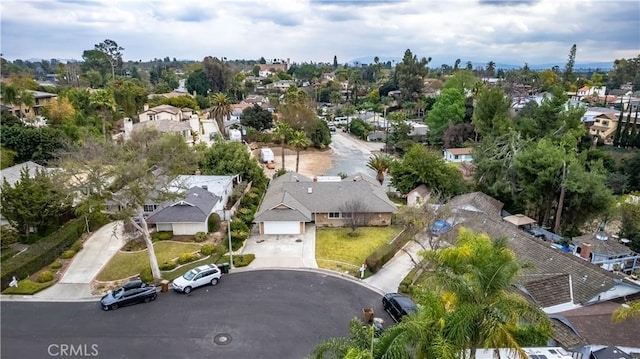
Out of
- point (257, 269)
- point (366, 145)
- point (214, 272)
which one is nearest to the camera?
point (214, 272)

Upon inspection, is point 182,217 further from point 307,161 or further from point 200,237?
point 307,161

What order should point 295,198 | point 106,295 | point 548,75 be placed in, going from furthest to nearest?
point 548,75
point 295,198
point 106,295

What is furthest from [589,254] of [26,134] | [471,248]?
[26,134]

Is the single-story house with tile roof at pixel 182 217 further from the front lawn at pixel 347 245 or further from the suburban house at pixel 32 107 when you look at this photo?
the suburban house at pixel 32 107

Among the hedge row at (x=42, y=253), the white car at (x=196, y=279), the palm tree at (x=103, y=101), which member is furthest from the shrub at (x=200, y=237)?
the palm tree at (x=103, y=101)

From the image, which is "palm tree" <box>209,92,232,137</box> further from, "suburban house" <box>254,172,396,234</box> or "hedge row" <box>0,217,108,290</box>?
"hedge row" <box>0,217,108,290</box>

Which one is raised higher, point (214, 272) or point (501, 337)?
point (501, 337)

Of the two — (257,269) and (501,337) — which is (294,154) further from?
(501,337)

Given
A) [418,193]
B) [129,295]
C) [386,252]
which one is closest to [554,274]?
[386,252]
